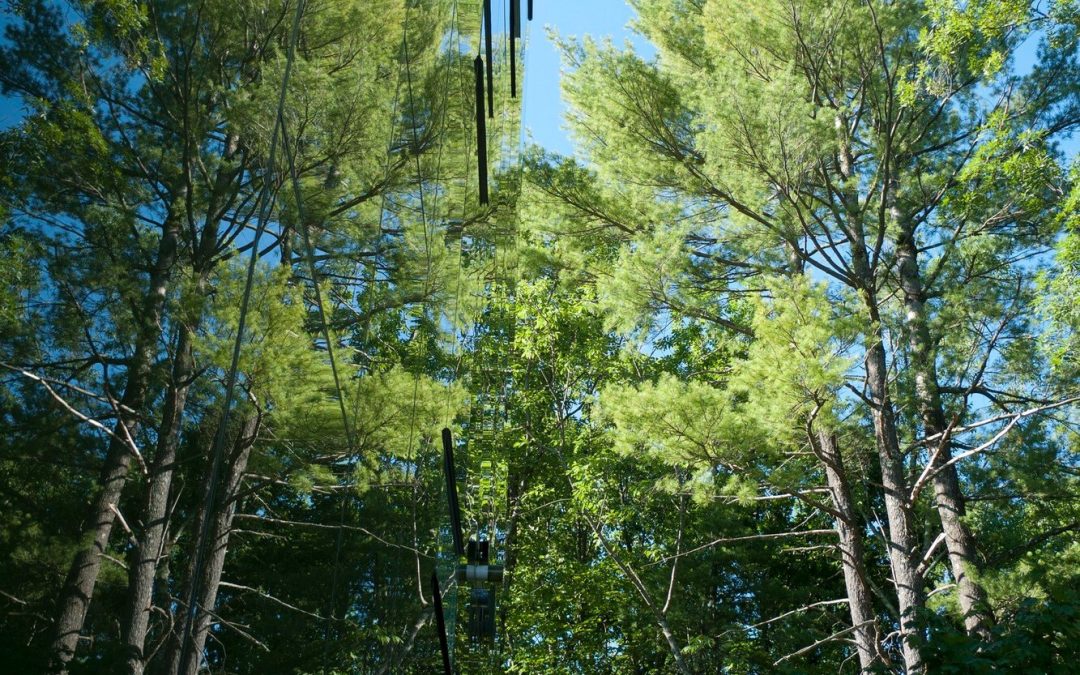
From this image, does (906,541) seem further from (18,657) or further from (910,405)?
(18,657)

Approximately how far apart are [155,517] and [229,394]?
0.10m

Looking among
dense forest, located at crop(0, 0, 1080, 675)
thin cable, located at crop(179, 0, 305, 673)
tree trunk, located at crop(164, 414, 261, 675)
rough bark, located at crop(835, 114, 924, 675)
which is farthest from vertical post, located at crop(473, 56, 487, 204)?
rough bark, located at crop(835, 114, 924, 675)

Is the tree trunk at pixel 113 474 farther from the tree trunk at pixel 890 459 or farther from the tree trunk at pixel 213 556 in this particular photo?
the tree trunk at pixel 890 459

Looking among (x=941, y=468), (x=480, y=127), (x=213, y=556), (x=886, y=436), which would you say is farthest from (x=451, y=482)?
(x=886, y=436)

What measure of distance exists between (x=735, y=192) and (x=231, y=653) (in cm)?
786

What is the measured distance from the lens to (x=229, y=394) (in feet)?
2.14

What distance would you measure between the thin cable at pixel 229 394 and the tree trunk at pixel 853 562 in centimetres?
751

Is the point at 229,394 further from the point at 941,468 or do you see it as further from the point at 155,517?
the point at 941,468

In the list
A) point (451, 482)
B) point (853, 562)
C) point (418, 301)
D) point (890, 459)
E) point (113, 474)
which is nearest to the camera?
point (113, 474)

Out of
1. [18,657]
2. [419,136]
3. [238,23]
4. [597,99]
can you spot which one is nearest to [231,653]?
[18,657]

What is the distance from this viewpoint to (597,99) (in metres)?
9.59

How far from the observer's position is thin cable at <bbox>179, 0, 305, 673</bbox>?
61 centimetres

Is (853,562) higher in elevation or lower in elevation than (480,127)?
higher

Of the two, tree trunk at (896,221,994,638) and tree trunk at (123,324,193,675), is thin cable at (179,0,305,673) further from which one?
tree trunk at (896,221,994,638)
